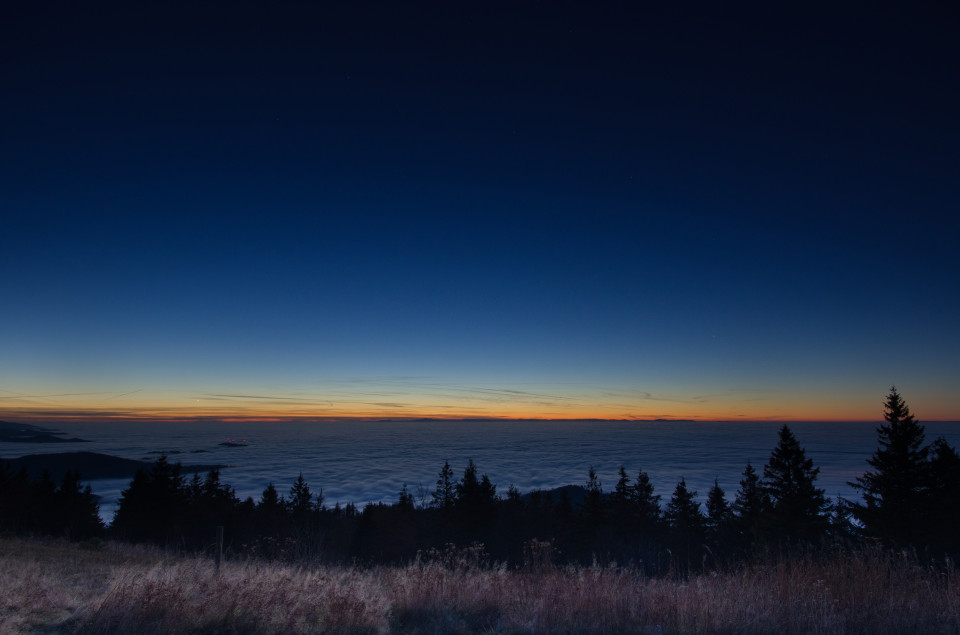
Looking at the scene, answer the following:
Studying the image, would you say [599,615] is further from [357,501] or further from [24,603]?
[357,501]

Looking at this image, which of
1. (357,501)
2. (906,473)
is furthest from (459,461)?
(906,473)

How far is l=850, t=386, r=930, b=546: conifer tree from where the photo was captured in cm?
2697

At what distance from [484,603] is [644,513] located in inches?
1955

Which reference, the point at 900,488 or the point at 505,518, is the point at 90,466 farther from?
the point at 900,488

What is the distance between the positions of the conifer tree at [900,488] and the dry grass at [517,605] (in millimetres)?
29566

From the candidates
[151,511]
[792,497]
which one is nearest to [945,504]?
[792,497]

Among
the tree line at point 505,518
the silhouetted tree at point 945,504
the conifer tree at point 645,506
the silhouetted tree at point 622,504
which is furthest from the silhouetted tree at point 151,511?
the silhouetted tree at point 945,504

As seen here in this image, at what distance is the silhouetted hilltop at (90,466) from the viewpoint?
334 ft

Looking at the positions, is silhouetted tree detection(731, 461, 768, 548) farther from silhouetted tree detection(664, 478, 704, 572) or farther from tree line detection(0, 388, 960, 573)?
silhouetted tree detection(664, 478, 704, 572)

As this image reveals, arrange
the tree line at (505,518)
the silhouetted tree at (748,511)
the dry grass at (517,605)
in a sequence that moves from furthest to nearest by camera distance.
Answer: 1. the silhouetted tree at (748,511)
2. the tree line at (505,518)
3. the dry grass at (517,605)

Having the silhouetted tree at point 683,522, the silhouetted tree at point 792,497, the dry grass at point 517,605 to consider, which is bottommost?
the silhouetted tree at point 683,522

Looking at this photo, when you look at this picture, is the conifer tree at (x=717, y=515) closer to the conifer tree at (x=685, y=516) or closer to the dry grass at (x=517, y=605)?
the conifer tree at (x=685, y=516)

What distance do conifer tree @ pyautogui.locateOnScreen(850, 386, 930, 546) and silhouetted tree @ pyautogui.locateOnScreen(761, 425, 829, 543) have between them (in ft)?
9.92

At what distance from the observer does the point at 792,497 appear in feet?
106
